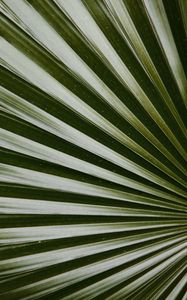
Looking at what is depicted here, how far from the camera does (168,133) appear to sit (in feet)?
5.13

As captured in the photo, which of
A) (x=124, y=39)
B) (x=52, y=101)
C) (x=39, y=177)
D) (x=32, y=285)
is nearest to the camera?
(x=124, y=39)

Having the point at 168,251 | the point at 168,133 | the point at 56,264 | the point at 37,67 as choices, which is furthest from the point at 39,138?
the point at 168,251

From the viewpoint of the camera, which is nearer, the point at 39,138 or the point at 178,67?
the point at 178,67

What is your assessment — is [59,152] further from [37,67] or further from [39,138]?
[37,67]

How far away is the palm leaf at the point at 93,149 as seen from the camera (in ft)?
4.19

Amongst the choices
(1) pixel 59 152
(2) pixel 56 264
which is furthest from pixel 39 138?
(2) pixel 56 264

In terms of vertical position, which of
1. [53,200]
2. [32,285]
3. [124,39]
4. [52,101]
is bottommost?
[32,285]

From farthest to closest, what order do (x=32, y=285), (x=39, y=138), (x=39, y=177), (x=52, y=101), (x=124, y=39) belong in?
(x=32, y=285) < (x=39, y=177) < (x=39, y=138) < (x=52, y=101) < (x=124, y=39)

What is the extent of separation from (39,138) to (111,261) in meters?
0.82

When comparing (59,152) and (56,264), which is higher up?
(59,152)

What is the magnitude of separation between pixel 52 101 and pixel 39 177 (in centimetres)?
40

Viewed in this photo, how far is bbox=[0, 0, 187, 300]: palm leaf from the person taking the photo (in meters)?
1.28

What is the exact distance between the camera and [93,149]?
1.62 m

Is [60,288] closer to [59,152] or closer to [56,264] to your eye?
[56,264]
